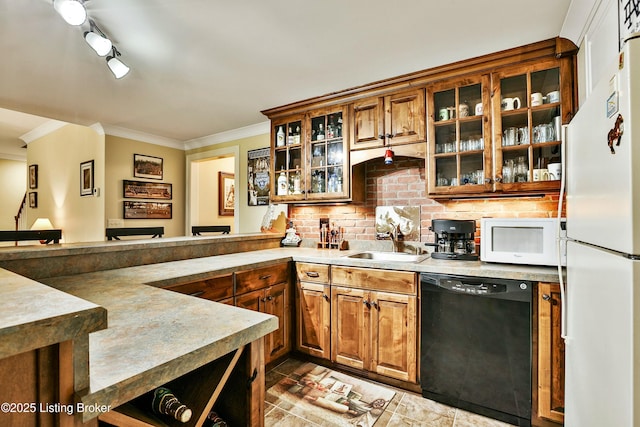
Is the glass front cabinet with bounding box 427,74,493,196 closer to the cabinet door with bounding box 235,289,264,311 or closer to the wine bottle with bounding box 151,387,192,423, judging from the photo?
the cabinet door with bounding box 235,289,264,311

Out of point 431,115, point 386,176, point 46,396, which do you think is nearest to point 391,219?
point 386,176

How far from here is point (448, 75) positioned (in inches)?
94.0

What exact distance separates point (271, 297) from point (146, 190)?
111 inches

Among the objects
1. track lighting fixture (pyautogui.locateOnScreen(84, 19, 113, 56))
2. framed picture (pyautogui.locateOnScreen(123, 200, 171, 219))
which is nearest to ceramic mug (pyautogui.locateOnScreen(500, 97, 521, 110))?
track lighting fixture (pyautogui.locateOnScreen(84, 19, 113, 56))

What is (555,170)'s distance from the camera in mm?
2051

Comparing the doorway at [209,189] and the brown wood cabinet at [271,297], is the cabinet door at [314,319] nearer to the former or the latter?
the brown wood cabinet at [271,297]

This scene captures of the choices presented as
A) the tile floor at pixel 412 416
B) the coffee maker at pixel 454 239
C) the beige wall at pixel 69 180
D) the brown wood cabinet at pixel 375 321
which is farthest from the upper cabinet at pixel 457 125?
the beige wall at pixel 69 180

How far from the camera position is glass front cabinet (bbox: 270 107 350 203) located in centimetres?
292

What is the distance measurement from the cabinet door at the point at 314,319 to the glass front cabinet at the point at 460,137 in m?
1.21

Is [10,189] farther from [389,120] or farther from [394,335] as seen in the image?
[394,335]

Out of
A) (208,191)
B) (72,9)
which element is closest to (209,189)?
(208,191)

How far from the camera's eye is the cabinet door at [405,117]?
2.51 m

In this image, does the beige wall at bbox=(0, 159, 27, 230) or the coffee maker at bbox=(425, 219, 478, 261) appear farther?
the beige wall at bbox=(0, 159, 27, 230)

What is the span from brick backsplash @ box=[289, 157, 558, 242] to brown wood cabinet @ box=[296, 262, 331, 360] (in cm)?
71
